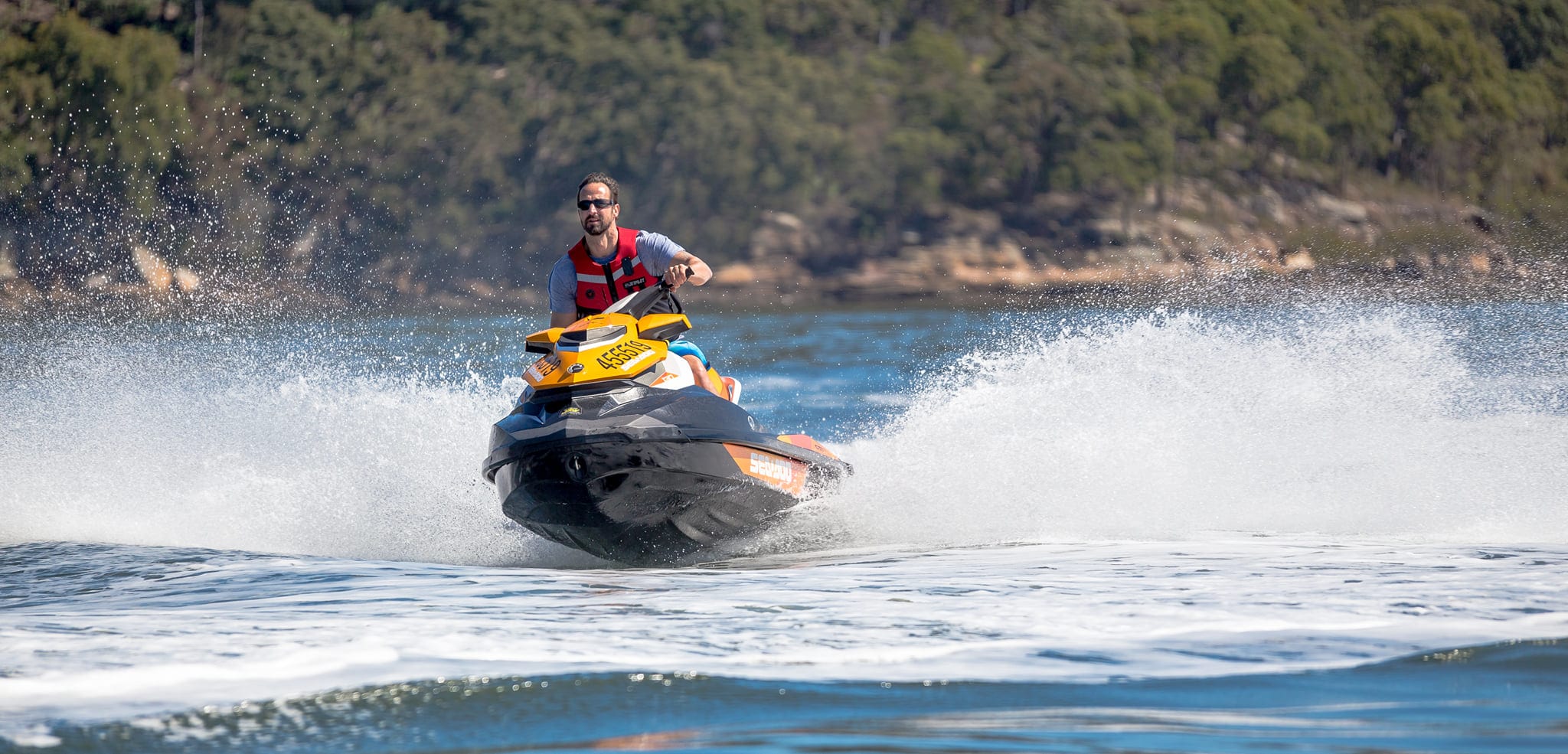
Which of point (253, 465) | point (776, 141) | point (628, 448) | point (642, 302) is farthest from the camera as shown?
point (776, 141)

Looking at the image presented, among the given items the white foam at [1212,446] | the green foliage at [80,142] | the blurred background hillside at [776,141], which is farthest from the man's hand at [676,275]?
the green foliage at [80,142]

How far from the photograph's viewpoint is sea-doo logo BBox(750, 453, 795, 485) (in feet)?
19.1

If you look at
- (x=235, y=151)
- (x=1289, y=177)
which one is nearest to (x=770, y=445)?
(x=235, y=151)

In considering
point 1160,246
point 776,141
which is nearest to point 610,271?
point 776,141

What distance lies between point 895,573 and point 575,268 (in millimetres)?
1903

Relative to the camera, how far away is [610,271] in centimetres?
609

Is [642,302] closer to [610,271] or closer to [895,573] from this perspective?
[610,271]

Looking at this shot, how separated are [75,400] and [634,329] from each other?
4683 mm

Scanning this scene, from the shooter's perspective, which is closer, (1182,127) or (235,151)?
(235,151)

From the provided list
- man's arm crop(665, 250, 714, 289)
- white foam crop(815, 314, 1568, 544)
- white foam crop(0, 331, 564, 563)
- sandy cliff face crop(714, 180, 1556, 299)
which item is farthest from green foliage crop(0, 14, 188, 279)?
man's arm crop(665, 250, 714, 289)

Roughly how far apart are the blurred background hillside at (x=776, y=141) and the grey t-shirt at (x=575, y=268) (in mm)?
46049

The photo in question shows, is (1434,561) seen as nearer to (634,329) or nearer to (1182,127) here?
(634,329)

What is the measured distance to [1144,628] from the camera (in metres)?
4.02

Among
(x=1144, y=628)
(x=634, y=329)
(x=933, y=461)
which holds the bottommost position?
(x=1144, y=628)
